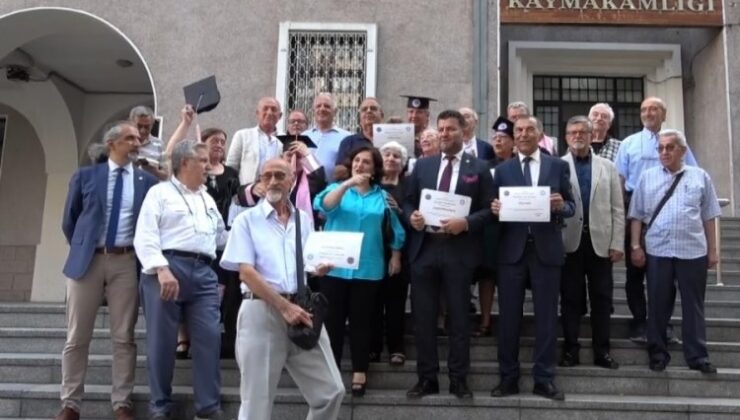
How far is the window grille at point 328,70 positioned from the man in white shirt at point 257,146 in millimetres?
3106

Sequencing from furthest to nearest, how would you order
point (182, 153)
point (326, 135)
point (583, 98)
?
point (583, 98)
point (326, 135)
point (182, 153)

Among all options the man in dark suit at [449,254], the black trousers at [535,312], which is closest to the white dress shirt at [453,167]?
the man in dark suit at [449,254]

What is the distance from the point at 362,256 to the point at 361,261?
0.12 ft

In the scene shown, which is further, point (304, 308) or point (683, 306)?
point (683, 306)

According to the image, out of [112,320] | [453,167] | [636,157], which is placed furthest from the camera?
[636,157]

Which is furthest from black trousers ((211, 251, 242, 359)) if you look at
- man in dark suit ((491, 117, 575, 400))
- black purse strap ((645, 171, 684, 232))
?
black purse strap ((645, 171, 684, 232))

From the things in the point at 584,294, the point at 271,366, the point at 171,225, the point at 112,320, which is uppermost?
the point at 171,225

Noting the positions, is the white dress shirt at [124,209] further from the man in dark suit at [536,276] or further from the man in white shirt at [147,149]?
the man in dark suit at [536,276]

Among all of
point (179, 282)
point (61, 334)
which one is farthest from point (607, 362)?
point (61, 334)

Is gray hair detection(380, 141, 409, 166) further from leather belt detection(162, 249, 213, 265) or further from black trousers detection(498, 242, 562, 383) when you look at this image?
leather belt detection(162, 249, 213, 265)

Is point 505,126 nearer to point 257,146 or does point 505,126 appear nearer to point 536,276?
point 536,276

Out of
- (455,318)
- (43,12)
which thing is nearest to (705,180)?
(455,318)

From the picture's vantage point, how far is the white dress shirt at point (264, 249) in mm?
4078

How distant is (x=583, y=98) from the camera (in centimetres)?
1202
